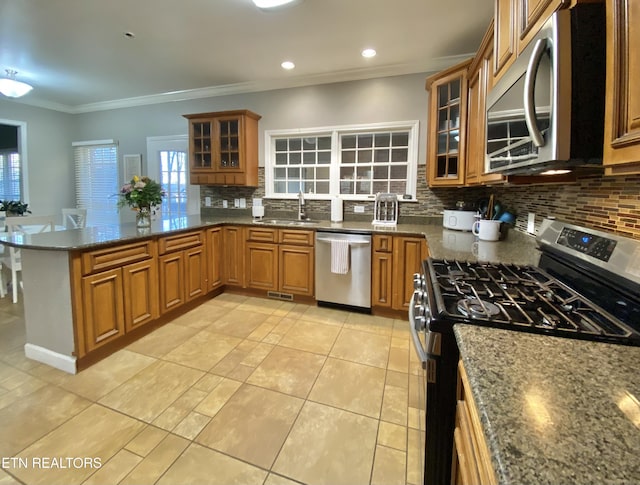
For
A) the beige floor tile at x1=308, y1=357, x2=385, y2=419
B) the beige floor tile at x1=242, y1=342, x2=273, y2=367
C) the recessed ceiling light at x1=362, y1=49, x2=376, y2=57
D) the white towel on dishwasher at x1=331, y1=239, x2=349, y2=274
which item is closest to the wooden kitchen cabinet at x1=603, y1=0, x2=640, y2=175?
the beige floor tile at x1=308, y1=357, x2=385, y2=419

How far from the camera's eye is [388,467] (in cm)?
144

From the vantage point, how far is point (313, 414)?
1764 mm

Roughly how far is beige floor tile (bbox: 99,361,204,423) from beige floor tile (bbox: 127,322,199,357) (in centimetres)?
21

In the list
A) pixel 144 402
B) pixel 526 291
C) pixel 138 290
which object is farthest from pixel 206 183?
pixel 526 291

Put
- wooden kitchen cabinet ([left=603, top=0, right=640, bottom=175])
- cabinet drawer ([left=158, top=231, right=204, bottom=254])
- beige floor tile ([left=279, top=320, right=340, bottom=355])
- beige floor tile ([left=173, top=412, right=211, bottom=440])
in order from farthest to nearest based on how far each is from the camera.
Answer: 1. cabinet drawer ([left=158, top=231, right=204, bottom=254])
2. beige floor tile ([left=279, top=320, right=340, bottom=355])
3. beige floor tile ([left=173, top=412, right=211, bottom=440])
4. wooden kitchen cabinet ([left=603, top=0, right=640, bottom=175])

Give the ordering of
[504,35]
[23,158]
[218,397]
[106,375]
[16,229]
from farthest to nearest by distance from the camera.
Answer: [23,158]
[16,229]
[106,375]
[218,397]
[504,35]

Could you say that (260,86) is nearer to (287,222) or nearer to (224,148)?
(224,148)

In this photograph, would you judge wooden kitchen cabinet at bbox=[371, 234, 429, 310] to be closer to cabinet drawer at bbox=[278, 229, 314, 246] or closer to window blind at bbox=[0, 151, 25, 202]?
cabinet drawer at bbox=[278, 229, 314, 246]

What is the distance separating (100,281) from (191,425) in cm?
123

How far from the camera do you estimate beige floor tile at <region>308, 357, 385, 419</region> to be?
184 centimetres

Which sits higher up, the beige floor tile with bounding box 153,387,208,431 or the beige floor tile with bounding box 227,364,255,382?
the beige floor tile with bounding box 227,364,255,382

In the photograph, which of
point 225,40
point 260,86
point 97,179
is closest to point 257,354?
point 225,40

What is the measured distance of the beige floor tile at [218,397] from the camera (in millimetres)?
1792

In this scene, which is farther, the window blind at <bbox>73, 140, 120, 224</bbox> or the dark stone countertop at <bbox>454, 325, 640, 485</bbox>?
the window blind at <bbox>73, 140, 120, 224</bbox>
